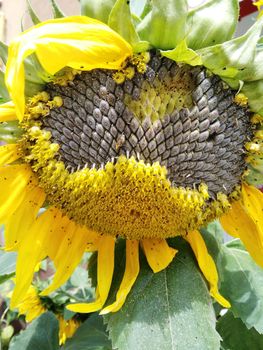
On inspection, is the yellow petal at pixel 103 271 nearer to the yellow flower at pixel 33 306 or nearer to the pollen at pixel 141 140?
the pollen at pixel 141 140

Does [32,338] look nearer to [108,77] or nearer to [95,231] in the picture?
[95,231]

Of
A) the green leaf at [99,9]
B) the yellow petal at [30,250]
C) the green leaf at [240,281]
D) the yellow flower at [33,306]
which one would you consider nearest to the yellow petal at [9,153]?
the yellow petal at [30,250]


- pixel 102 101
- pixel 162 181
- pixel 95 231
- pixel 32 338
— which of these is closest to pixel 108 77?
pixel 102 101

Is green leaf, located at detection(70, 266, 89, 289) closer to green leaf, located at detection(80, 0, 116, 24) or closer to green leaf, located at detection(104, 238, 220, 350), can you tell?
green leaf, located at detection(104, 238, 220, 350)

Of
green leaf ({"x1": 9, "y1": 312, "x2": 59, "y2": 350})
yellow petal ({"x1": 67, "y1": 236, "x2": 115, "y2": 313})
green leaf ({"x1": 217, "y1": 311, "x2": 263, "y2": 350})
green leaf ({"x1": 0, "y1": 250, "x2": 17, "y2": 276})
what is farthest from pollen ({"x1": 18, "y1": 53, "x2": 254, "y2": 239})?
green leaf ({"x1": 9, "y1": 312, "x2": 59, "y2": 350})

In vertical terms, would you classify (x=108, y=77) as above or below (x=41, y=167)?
above
